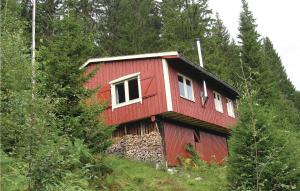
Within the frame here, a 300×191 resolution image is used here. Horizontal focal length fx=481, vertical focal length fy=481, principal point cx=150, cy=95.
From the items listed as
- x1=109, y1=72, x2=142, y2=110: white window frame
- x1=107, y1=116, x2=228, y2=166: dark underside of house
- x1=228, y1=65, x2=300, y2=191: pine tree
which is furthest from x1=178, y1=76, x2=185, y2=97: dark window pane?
x1=228, y1=65, x2=300, y2=191: pine tree

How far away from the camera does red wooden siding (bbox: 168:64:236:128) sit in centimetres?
2322

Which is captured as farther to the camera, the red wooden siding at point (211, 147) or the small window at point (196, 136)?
the red wooden siding at point (211, 147)

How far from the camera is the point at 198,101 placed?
2572 centimetres

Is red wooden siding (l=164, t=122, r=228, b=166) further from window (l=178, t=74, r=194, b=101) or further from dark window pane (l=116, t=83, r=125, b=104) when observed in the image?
dark window pane (l=116, t=83, r=125, b=104)

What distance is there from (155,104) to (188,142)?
3233 millimetres

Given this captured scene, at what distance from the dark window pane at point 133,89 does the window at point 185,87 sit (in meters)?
2.16

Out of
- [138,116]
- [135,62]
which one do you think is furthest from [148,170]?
[135,62]

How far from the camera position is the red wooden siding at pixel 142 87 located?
22.9 meters

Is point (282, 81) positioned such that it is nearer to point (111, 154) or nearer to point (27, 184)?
point (111, 154)

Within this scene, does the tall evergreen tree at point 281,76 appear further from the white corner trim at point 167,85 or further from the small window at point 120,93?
the white corner trim at point 167,85

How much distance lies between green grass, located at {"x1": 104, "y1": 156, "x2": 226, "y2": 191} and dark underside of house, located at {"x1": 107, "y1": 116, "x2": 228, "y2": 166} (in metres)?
0.91

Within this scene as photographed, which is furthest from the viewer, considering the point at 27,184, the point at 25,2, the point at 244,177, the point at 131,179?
the point at 25,2

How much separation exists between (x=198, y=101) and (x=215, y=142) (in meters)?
3.72

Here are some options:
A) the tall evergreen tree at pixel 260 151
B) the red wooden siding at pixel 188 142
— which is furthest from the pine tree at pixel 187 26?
the tall evergreen tree at pixel 260 151
